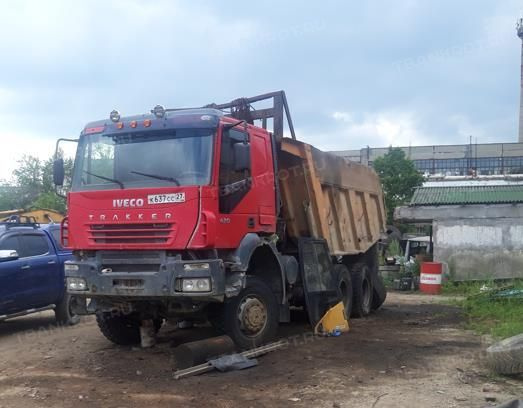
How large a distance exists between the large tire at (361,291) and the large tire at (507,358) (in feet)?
15.5

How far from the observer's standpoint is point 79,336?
9227 mm

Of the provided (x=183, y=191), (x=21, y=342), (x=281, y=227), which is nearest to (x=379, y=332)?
(x=281, y=227)

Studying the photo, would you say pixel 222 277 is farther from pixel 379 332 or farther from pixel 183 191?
pixel 379 332

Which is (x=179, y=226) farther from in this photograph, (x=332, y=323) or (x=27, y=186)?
(x=27, y=186)

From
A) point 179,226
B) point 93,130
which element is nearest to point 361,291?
point 179,226

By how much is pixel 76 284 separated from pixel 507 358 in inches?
194

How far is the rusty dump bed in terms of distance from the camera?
30.1 feet

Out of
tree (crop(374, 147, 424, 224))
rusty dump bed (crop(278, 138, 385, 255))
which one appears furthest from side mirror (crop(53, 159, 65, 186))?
tree (crop(374, 147, 424, 224))

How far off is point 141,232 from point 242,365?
1910 mm

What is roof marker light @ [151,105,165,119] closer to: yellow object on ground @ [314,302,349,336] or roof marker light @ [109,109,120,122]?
roof marker light @ [109,109,120,122]

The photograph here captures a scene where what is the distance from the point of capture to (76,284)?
721cm

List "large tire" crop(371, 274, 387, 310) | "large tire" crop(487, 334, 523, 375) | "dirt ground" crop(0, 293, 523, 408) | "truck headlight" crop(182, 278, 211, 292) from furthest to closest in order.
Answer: "large tire" crop(371, 274, 387, 310), "truck headlight" crop(182, 278, 211, 292), "large tire" crop(487, 334, 523, 375), "dirt ground" crop(0, 293, 523, 408)

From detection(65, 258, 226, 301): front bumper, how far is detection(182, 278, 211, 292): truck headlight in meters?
0.03

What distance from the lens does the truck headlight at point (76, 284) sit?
23.4 ft
